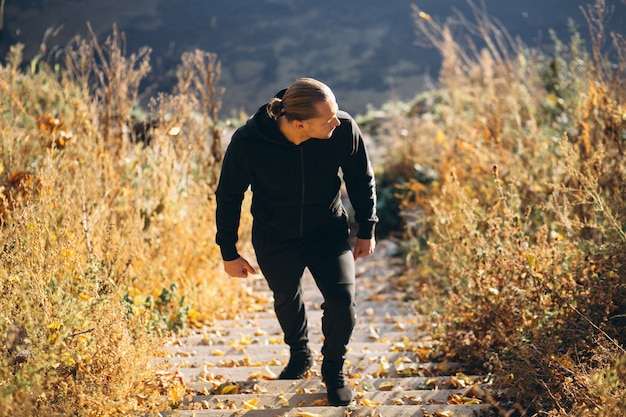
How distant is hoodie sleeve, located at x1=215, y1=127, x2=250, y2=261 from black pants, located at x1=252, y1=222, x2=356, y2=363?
0.13m

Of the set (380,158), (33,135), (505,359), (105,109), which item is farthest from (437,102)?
(505,359)

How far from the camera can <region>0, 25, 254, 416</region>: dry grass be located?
8.52 feet

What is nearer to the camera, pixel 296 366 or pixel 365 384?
pixel 365 384

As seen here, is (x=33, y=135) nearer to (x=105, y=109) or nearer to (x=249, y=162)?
(x=105, y=109)

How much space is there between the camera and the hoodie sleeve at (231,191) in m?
2.93

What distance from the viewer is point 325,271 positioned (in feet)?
9.76

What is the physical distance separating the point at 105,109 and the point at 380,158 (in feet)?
16.6

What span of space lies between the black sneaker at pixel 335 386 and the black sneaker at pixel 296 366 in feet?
1.31

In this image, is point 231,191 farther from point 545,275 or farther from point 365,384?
point 545,275

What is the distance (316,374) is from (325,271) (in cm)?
83

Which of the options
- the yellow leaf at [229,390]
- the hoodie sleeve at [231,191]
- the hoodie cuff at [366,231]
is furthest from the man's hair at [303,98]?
the yellow leaf at [229,390]

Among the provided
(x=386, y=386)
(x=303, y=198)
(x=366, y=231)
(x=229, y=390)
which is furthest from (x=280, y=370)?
(x=303, y=198)

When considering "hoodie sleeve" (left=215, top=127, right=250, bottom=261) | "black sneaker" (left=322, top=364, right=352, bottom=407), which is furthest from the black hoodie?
"black sneaker" (left=322, top=364, right=352, bottom=407)

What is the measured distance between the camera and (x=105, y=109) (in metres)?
5.62
